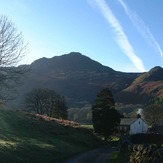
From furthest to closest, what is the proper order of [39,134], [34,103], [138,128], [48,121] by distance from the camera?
[138,128] → [34,103] → [48,121] → [39,134]

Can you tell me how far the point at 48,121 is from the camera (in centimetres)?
6094

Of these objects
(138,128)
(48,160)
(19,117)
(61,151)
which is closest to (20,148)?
(48,160)

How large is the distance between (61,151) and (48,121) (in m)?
20.9

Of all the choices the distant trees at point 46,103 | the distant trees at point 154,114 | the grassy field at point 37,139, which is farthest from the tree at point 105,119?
the distant trees at point 154,114

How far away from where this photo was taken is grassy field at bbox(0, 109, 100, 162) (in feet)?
104

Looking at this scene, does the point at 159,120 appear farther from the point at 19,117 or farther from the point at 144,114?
the point at 19,117

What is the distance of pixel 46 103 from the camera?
99.2 m

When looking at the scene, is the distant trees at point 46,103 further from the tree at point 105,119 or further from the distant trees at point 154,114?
the distant trees at point 154,114

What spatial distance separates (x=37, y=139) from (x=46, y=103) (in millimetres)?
54902

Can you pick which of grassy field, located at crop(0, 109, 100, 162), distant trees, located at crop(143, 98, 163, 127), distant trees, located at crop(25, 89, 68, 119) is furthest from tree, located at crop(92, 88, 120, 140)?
distant trees, located at crop(143, 98, 163, 127)

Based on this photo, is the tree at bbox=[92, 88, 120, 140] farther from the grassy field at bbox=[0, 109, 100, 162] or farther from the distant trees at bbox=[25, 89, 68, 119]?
the distant trees at bbox=[25, 89, 68, 119]

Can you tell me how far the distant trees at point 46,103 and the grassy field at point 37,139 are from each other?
104 feet

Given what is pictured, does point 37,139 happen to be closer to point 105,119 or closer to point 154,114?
point 105,119

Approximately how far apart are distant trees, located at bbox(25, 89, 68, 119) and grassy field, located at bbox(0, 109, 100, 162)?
31.8m
